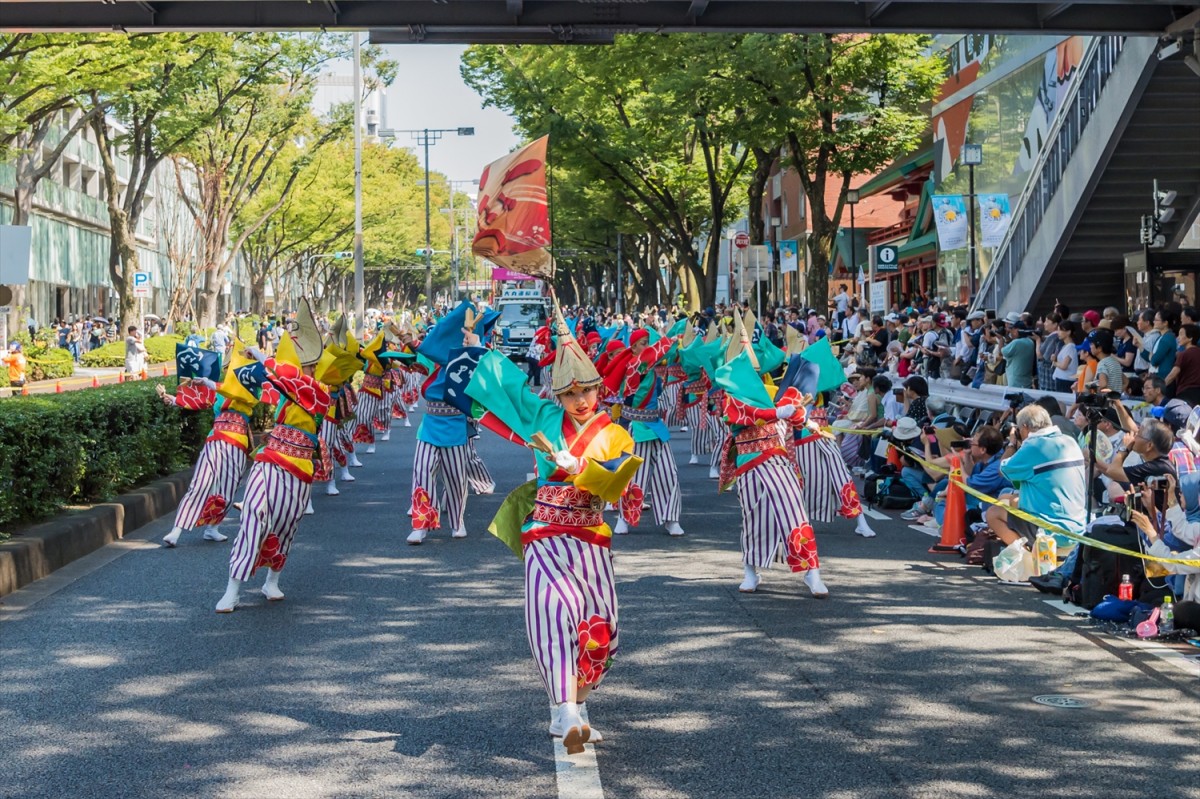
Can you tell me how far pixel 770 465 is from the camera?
9.65 m

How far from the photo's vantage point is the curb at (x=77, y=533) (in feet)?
33.0

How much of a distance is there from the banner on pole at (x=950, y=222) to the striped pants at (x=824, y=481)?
16327mm

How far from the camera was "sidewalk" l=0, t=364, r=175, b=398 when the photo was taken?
27973mm

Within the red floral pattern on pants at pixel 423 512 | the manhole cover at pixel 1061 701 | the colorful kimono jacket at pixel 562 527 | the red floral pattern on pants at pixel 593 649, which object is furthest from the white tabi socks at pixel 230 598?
the manhole cover at pixel 1061 701

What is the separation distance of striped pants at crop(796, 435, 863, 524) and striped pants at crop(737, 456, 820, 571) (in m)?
2.52

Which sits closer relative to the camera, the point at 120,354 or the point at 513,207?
the point at 513,207

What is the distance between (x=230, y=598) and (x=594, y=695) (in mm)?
3205

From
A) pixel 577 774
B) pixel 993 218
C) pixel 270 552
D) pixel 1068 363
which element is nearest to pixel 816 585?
pixel 270 552

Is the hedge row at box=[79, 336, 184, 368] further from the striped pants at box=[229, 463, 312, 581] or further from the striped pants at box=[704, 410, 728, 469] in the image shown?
the striped pants at box=[229, 463, 312, 581]

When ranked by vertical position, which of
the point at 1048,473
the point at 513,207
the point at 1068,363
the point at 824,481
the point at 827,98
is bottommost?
the point at 824,481

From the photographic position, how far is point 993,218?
93.7ft

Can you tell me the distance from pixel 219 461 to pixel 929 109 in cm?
3183

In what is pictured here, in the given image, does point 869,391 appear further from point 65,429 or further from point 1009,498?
point 65,429

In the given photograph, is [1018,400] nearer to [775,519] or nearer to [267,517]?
[775,519]
